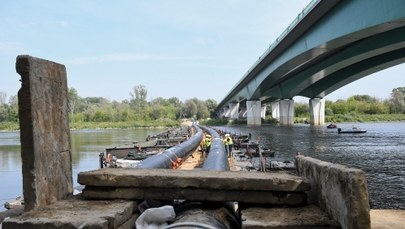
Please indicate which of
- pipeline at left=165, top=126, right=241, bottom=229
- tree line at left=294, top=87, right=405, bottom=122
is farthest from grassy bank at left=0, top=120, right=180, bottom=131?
pipeline at left=165, top=126, right=241, bottom=229

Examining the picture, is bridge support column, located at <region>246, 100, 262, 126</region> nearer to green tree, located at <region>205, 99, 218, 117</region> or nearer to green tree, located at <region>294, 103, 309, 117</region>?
green tree, located at <region>294, 103, 309, 117</region>

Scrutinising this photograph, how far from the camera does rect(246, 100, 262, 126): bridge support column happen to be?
293 feet

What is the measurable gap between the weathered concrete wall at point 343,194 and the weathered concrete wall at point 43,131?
3292 mm

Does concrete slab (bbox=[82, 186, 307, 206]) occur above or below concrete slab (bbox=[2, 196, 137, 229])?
above

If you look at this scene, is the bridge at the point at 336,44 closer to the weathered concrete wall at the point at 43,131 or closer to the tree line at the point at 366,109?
the weathered concrete wall at the point at 43,131

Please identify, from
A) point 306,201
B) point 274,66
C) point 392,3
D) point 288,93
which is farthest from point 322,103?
point 306,201

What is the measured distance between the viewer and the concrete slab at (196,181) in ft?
15.5

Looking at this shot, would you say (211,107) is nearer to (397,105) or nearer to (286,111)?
(397,105)

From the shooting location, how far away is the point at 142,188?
197 inches

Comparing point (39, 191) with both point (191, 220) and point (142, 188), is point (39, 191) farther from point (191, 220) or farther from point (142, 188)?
→ point (191, 220)

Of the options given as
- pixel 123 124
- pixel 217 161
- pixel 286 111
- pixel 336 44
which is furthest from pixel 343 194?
pixel 123 124

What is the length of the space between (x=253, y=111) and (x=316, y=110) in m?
14.2

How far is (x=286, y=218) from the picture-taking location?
434 centimetres

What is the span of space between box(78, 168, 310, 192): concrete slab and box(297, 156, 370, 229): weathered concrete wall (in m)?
0.25
